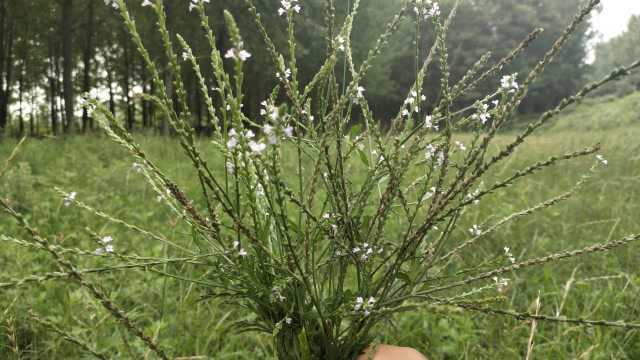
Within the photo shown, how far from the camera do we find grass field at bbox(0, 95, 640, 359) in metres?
2.38

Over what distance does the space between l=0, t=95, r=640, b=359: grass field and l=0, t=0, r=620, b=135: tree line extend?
1.17 meters

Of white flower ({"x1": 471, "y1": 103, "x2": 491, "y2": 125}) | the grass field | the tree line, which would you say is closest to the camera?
white flower ({"x1": 471, "y1": 103, "x2": 491, "y2": 125})

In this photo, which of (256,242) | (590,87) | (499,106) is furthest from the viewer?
(499,106)

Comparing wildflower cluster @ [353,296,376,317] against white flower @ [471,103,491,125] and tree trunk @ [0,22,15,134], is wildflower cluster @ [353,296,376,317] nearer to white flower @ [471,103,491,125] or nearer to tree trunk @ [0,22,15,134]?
white flower @ [471,103,491,125]

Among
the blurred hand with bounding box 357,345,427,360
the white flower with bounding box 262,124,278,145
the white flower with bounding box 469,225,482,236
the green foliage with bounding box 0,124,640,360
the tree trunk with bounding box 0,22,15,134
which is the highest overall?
the tree trunk with bounding box 0,22,15,134

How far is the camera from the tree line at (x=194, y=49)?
15.0m

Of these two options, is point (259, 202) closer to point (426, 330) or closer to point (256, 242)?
point (256, 242)

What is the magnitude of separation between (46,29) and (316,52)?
11353 mm

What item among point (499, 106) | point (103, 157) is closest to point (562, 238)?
point (499, 106)

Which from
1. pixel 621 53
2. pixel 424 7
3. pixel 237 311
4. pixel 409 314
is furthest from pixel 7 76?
pixel 621 53

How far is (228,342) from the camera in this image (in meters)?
2.56

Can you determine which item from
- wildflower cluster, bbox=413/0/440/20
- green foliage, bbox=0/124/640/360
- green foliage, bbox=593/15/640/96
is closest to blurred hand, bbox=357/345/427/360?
green foliage, bbox=0/124/640/360

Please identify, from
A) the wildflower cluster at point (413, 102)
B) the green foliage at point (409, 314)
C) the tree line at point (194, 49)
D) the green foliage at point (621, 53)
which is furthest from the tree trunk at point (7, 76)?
the green foliage at point (621, 53)

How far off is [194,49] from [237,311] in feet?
50.6
